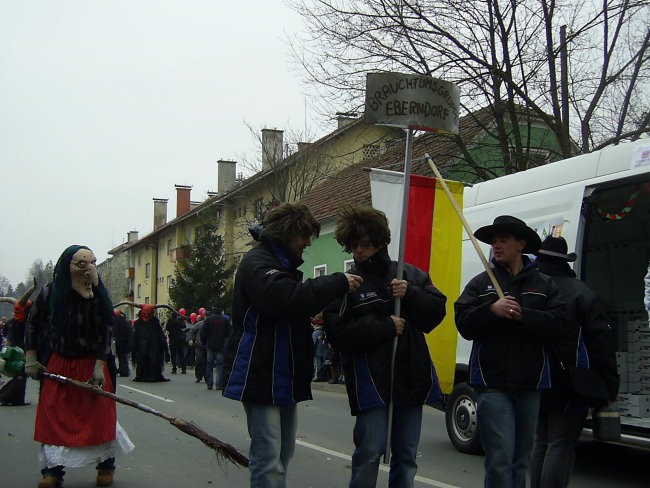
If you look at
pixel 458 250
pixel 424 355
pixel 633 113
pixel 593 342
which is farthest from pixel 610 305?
pixel 633 113

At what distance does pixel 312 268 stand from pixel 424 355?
23701 millimetres

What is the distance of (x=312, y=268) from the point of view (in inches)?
1112

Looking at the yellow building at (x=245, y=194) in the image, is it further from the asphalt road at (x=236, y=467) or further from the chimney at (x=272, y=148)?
the asphalt road at (x=236, y=467)

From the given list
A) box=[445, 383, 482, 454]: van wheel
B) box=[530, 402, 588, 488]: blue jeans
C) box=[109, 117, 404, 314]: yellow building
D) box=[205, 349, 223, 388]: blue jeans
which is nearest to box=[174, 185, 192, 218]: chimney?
box=[109, 117, 404, 314]: yellow building

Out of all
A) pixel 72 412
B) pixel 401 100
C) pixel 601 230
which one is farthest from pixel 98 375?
pixel 601 230

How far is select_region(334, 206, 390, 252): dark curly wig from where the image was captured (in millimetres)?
4590

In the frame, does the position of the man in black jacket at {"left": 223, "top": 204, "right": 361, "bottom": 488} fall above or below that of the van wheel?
above

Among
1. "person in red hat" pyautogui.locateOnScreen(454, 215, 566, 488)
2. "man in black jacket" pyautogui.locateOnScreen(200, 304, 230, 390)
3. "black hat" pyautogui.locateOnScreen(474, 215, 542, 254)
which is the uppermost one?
"black hat" pyautogui.locateOnScreen(474, 215, 542, 254)

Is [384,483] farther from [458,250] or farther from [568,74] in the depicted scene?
[568,74]

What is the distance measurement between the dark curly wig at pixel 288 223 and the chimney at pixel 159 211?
63058 millimetres

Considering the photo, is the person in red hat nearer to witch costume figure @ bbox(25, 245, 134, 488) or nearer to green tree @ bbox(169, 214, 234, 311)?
witch costume figure @ bbox(25, 245, 134, 488)

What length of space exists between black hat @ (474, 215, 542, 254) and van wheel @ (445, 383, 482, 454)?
11.6 feet

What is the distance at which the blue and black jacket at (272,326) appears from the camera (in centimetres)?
421

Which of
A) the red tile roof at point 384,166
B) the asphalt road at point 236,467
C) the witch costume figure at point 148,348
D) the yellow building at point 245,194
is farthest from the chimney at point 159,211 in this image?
the asphalt road at point 236,467
